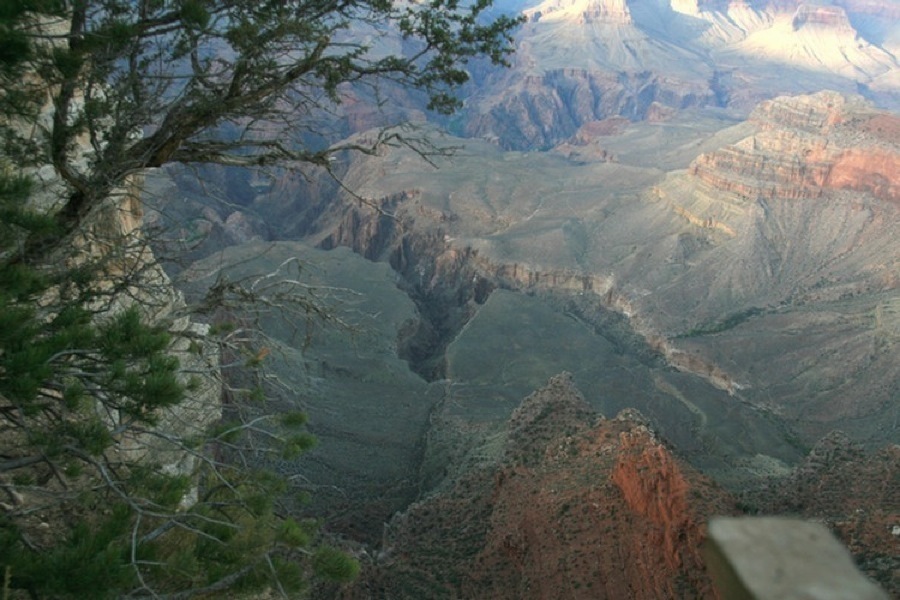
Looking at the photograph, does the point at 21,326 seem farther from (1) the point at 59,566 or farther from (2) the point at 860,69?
(2) the point at 860,69

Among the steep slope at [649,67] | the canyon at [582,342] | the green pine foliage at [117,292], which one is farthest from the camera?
the steep slope at [649,67]

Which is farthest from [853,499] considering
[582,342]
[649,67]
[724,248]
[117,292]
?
[649,67]

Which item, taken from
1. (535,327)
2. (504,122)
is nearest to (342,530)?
(535,327)

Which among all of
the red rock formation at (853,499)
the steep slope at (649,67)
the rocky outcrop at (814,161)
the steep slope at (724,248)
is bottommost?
the steep slope at (649,67)

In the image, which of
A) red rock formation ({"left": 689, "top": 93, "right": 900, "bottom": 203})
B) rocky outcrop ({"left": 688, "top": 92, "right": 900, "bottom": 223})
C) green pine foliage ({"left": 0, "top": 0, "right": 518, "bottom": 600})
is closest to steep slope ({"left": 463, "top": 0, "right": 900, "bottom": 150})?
red rock formation ({"left": 689, "top": 93, "right": 900, "bottom": 203})

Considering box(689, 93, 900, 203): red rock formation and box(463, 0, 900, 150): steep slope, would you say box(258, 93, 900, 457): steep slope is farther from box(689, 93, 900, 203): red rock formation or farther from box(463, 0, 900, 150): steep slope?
box(463, 0, 900, 150): steep slope

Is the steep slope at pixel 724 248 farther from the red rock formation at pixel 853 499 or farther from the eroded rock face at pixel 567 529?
the eroded rock face at pixel 567 529

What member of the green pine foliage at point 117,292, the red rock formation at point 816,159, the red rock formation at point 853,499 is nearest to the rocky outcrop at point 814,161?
the red rock formation at point 816,159

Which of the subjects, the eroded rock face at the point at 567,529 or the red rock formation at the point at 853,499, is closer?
the red rock formation at the point at 853,499
